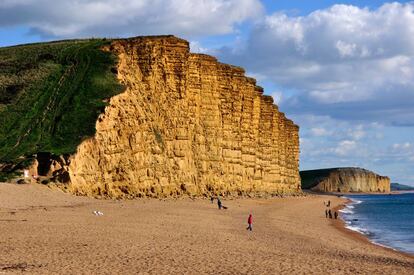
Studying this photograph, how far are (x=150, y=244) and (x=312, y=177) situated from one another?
6877 inches

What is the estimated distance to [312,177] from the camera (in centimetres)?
19388

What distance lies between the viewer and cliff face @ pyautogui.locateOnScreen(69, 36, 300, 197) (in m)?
48.5

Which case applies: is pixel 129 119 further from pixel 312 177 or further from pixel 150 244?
pixel 312 177

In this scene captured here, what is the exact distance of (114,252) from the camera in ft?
68.5

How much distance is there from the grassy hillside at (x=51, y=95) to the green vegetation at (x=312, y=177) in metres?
136

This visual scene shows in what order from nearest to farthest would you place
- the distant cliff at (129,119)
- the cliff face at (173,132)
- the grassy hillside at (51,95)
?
the distant cliff at (129,119)
the grassy hillside at (51,95)
the cliff face at (173,132)

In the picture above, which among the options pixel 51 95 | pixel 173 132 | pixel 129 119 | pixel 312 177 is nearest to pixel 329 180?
pixel 312 177

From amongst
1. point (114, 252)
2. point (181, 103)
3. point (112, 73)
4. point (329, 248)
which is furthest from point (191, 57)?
point (114, 252)

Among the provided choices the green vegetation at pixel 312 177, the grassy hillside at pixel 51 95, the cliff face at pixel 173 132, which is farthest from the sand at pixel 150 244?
the green vegetation at pixel 312 177

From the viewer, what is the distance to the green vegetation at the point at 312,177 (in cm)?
18988

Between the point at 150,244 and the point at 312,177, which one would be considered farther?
the point at 312,177

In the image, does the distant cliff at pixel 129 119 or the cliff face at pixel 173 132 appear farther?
the cliff face at pixel 173 132

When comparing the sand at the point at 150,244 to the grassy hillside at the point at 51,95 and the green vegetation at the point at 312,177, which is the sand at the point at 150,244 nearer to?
the grassy hillside at the point at 51,95

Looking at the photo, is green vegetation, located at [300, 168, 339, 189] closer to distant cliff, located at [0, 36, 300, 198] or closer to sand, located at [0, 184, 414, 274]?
distant cliff, located at [0, 36, 300, 198]
